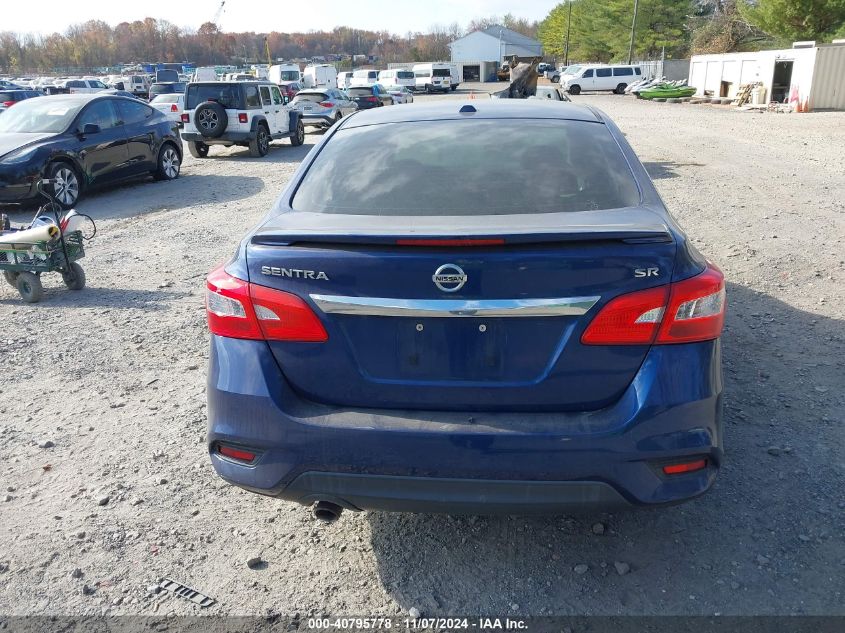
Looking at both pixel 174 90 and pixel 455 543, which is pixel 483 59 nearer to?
pixel 174 90

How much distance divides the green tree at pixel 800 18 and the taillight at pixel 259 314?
43955 millimetres

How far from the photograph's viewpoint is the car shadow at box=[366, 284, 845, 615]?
261 centimetres

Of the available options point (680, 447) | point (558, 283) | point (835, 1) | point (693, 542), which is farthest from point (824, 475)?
point (835, 1)

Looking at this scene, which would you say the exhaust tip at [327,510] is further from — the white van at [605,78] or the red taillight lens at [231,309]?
the white van at [605,78]

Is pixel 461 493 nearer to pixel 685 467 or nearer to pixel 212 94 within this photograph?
pixel 685 467

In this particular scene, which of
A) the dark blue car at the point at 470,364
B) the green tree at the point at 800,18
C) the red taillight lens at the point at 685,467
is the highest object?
the green tree at the point at 800,18

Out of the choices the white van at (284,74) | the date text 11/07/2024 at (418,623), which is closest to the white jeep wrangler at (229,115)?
the date text 11/07/2024 at (418,623)

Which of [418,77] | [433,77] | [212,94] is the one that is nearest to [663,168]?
[212,94]

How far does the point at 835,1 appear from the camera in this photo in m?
37.0

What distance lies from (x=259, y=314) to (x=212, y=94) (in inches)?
620

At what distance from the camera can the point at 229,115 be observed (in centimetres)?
1631

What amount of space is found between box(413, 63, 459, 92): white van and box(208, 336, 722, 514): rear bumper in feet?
204

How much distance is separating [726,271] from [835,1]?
1555 inches

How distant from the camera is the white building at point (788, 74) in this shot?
2806cm
